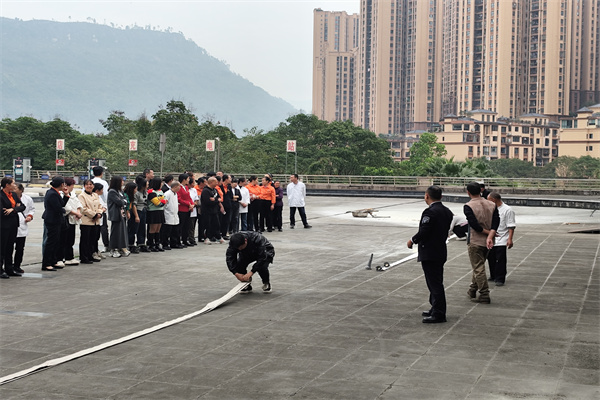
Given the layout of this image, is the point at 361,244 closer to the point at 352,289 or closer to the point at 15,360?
the point at 352,289

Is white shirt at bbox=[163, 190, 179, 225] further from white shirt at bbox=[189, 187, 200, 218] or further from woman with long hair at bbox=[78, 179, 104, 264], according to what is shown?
woman with long hair at bbox=[78, 179, 104, 264]

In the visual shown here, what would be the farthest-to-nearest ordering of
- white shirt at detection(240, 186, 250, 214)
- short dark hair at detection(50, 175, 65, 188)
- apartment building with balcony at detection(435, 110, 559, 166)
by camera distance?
apartment building with balcony at detection(435, 110, 559, 166), white shirt at detection(240, 186, 250, 214), short dark hair at detection(50, 175, 65, 188)

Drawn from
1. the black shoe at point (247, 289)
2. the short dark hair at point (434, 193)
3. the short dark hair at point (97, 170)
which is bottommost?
the black shoe at point (247, 289)

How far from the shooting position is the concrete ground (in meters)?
5.98

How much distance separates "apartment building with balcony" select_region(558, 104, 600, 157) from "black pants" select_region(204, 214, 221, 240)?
133191mm

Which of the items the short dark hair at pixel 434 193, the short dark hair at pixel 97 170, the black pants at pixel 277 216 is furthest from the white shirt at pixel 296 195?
the short dark hair at pixel 434 193

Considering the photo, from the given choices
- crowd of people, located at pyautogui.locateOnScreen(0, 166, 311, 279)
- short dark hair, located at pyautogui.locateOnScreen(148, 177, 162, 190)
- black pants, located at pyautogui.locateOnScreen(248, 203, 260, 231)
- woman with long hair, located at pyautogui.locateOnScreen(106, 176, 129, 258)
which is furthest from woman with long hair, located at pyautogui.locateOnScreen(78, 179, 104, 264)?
black pants, located at pyautogui.locateOnScreen(248, 203, 260, 231)

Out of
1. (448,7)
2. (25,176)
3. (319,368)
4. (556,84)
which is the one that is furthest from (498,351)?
(448,7)

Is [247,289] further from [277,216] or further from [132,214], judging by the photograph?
[277,216]

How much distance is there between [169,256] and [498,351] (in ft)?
29.3

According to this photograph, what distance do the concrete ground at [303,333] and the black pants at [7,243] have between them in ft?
1.00

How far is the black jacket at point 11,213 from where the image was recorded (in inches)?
460

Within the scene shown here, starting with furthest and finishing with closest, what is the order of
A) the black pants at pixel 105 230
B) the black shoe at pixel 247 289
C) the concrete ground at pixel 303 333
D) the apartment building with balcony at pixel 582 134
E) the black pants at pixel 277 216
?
1. the apartment building with balcony at pixel 582 134
2. the black pants at pixel 277 216
3. the black pants at pixel 105 230
4. the black shoe at pixel 247 289
5. the concrete ground at pixel 303 333

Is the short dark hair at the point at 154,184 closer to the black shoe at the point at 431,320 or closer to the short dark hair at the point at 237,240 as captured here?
the short dark hair at the point at 237,240
